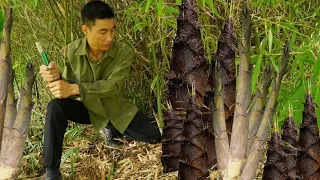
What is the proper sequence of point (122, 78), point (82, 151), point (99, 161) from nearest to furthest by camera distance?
point (122, 78) → point (99, 161) → point (82, 151)

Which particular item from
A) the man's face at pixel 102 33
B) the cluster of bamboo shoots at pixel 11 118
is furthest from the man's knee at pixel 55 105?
the cluster of bamboo shoots at pixel 11 118

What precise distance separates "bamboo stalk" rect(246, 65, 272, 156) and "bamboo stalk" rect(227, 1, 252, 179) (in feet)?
0.13

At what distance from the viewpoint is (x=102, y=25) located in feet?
7.84

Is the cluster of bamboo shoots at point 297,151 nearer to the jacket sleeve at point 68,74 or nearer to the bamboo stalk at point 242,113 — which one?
the bamboo stalk at point 242,113

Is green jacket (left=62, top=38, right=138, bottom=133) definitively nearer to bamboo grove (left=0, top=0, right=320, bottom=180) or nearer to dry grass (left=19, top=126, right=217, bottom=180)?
dry grass (left=19, top=126, right=217, bottom=180)

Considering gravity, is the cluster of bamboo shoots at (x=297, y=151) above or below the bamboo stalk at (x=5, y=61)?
below

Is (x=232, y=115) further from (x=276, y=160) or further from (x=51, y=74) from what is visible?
(x=51, y=74)

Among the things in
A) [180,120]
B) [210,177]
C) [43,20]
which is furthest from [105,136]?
[210,177]

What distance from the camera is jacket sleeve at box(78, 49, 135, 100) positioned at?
245 cm

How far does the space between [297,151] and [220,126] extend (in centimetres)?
22

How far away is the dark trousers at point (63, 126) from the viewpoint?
2.59 metres

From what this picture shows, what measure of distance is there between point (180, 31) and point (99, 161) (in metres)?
2.00

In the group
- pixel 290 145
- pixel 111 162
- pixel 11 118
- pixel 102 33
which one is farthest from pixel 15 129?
pixel 111 162

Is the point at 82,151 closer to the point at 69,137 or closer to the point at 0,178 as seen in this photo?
the point at 69,137
